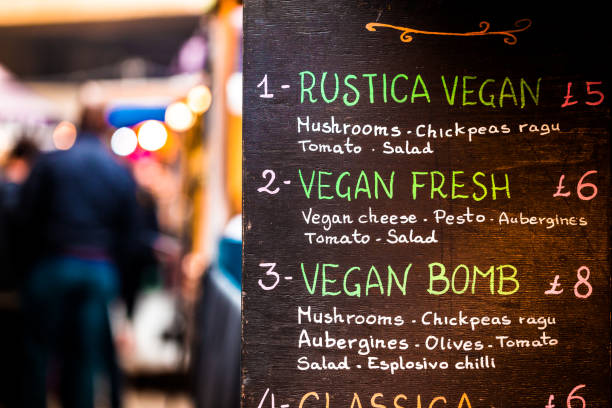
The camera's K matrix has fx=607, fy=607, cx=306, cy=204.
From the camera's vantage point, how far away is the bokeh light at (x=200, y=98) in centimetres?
440

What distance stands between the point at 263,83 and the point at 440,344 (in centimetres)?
88

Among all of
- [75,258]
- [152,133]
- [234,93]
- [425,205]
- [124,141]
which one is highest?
[124,141]

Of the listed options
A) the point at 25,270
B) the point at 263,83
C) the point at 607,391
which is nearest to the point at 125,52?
the point at 25,270

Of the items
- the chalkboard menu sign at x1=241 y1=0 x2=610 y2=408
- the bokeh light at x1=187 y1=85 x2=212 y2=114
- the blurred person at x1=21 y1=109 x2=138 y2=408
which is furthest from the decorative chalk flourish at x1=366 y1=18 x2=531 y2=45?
the bokeh light at x1=187 y1=85 x2=212 y2=114

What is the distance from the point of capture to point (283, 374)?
167 centimetres

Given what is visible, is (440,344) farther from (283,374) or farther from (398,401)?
(283,374)

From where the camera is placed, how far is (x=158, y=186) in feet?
27.8

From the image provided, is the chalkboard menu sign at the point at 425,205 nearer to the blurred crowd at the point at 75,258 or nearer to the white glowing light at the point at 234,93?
the white glowing light at the point at 234,93

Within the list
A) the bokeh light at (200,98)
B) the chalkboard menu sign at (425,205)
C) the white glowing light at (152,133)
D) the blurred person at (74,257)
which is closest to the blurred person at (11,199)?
the blurred person at (74,257)

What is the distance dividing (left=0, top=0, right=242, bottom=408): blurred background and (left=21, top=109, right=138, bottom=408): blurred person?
7 cm

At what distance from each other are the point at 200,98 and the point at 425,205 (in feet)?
11.0

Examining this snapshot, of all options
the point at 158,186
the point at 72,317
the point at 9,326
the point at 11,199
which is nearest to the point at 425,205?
the point at 72,317

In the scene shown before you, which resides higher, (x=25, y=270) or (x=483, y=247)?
(x=25, y=270)

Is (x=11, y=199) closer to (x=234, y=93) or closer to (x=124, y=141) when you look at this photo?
(x=234, y=93)
